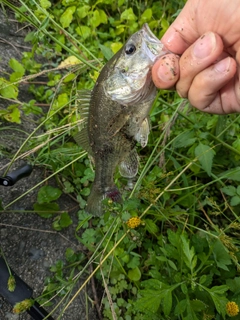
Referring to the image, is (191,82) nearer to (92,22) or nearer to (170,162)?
(170,162)

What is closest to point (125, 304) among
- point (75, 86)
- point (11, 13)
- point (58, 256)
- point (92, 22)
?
point (58, 256)

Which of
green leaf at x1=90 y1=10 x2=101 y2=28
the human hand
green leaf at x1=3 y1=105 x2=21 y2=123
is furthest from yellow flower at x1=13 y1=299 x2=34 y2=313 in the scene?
green leaf at x1=90 y1=10 x2=101 y2=28

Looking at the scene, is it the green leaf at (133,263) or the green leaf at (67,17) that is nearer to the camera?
the green leaf at (133,263)

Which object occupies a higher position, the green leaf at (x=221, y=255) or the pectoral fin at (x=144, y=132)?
the pectoral fin at (x=144, y=132)

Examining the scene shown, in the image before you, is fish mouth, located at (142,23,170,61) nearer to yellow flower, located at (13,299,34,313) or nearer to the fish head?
the fish head

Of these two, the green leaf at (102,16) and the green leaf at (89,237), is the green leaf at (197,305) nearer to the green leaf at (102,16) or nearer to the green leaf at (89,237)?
the green leaf at (89,237)

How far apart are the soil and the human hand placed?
1.19m

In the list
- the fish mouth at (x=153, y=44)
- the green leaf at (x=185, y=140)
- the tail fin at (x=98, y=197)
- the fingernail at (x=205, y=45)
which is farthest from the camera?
the green leaf at (x=185, y=140)

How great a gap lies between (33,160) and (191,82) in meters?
1.30

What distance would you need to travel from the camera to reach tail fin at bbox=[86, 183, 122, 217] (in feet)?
6.21

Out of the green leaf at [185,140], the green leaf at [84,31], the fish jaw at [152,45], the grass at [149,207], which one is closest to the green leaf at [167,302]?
the grass at [149,207]

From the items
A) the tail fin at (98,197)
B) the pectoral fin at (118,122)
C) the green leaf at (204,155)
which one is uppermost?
the pectoral fin at (118,122)

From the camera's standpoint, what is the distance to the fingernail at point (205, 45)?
121 cm

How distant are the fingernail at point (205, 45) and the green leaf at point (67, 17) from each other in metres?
1.99
